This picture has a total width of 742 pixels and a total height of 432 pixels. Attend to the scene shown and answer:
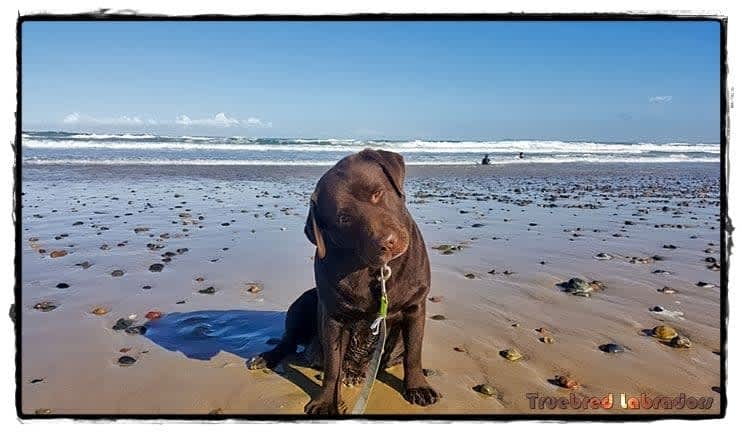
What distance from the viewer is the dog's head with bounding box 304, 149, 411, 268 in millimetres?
3316

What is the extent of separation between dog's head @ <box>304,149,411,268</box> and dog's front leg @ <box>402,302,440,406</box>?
46 centimetres

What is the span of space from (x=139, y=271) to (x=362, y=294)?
3.47 meters

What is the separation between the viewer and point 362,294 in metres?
3.48

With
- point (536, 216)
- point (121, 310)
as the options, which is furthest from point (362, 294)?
point (536, 216)

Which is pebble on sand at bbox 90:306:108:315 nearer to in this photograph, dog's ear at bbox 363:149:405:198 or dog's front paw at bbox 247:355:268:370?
dog's front paw at bbox 247:355:268:370

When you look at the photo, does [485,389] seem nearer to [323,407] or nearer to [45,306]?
[323,407]

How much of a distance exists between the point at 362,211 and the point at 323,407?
117cm

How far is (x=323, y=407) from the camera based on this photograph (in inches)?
138

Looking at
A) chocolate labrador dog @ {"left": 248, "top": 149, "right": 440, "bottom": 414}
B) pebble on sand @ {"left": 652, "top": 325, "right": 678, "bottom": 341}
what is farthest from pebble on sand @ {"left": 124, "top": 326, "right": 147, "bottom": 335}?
pebble on sand @ {"left": 652, "top": 325, "right": 678, "bottom": 341}

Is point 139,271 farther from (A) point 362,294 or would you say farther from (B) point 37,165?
(B) point 37,165

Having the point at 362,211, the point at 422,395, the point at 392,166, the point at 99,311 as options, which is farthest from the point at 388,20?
the point at 99,311

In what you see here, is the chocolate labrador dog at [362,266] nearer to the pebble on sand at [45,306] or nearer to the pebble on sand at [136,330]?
the pebble on sand at [136,330]

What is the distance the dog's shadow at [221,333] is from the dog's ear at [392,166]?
1.37 meters

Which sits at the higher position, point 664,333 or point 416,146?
point 416,146
